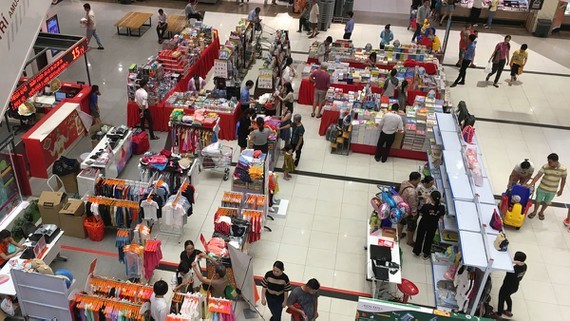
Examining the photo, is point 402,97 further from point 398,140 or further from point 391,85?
point 398,140

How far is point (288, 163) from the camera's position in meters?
11.7

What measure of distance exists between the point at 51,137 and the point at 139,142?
189cm

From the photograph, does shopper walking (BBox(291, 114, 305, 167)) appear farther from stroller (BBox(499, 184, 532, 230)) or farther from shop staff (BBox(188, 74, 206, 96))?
stroller (BBox(499, 184, 532, 230))

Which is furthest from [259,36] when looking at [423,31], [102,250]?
[102,250]

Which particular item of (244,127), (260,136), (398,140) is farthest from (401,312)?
(398,140)

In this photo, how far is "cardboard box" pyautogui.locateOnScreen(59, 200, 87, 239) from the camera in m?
9.65

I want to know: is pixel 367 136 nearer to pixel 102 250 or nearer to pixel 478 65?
pixel 102 250

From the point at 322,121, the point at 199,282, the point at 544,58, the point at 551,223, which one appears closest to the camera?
the point at 199,282

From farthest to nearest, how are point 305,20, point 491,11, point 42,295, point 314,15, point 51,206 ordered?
point 491,11 → point 305,20 → point 314,15 → point 51,206 → point 42,295

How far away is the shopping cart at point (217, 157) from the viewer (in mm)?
11555

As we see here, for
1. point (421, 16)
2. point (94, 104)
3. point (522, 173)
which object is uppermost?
point (421, 16)

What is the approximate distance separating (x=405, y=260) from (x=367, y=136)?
154 inches

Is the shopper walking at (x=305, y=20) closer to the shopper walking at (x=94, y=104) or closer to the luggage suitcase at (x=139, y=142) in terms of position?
the shopper walking at (x=94, y=104)

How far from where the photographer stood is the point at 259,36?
706 inches
